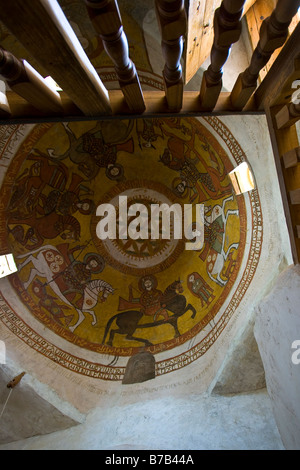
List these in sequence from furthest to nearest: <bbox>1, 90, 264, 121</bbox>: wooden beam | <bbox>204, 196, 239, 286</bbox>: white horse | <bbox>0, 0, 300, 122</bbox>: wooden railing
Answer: <bbox>204, 196, 239, 286</bbox>: white horse
<bbox>1, 90, 264, 121</bbox>: wooden beam
<bbox>0, 0, 300, 122</bbox>: wooden railing

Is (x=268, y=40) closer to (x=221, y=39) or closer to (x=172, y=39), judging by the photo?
(x=221, y=39)

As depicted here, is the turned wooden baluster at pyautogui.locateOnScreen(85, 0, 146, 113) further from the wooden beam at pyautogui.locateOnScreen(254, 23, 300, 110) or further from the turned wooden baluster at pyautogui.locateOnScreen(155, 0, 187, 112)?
the wooden beam at pyautogui.locateOnScreen(254, 23, 300, 110)

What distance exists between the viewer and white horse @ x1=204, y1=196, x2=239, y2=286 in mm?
6152

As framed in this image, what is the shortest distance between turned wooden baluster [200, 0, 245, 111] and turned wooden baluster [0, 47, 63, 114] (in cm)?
124

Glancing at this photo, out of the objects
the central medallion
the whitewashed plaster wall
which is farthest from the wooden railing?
the central medallion

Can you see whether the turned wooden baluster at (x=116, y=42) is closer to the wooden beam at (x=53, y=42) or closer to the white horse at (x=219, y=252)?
the wooden beam at (x=53, y=42)

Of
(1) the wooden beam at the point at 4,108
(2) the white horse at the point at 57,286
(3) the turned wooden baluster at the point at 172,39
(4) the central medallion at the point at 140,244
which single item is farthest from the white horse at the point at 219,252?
(1) the wooden beam at the point at 4,108

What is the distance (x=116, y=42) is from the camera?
2.18 m

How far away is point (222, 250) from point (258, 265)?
3.87 ft

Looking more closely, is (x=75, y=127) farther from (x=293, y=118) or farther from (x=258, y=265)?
(x=293, y=118)

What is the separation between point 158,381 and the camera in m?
6.17

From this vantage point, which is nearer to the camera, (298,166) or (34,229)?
(298,166)

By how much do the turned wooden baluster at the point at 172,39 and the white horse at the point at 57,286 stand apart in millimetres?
5404

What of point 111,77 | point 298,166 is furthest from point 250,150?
point 111,77
